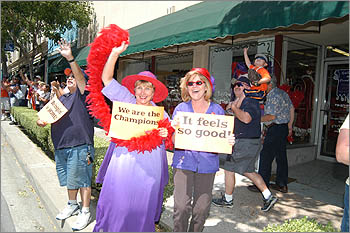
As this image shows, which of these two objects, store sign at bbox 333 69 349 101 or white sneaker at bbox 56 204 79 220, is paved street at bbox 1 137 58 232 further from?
store sign at bbox 333 69 349 101

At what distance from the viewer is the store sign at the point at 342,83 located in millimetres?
7035

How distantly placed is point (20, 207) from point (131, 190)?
2.84 metres

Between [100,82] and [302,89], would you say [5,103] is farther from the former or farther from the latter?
[100,82]

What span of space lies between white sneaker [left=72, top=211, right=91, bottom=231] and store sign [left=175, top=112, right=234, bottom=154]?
1.64m

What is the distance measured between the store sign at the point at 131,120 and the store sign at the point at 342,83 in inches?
239

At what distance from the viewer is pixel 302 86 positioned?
7.29m

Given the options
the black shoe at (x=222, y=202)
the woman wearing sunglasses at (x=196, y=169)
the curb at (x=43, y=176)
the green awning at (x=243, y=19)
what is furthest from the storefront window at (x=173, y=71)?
the woman wearing sunglasses at (x=196, y=169)

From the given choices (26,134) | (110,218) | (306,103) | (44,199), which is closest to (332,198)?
(306,103)

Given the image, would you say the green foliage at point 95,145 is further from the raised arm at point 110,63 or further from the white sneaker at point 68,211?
the raised arm at point 110,63

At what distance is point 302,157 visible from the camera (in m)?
6.96

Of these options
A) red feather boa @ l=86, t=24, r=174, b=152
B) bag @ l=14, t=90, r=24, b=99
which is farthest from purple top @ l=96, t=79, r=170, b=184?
bag @ l=14, t=90, r=24, b=99

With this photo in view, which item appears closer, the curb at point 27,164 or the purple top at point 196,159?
the purple top at point 196,159

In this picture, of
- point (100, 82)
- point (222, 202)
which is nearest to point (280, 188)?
point (222, 202)

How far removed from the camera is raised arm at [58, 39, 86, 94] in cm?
299
